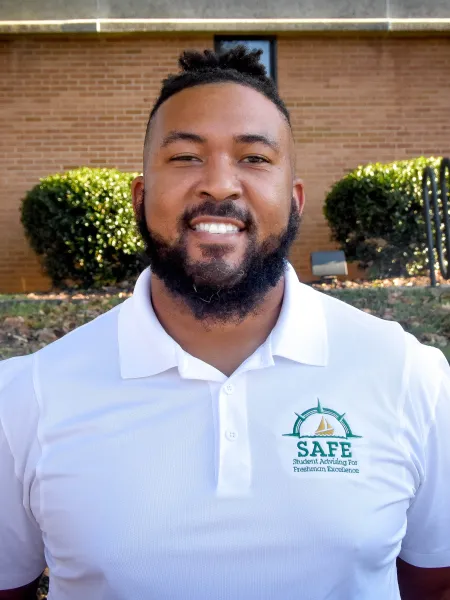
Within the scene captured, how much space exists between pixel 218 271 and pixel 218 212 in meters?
0.16

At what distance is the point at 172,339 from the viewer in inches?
85.7

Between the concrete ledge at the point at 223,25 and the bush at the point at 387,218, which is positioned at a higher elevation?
the concrete ledge at the point at 223,25

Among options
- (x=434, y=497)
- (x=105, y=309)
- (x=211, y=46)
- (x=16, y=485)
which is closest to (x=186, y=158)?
(x=16, y=485)

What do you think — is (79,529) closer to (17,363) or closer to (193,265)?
(17,363)

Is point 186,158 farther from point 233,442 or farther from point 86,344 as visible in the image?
point 233,442

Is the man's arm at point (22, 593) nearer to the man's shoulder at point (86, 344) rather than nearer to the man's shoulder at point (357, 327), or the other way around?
the man's shoulder at point (86, 344)

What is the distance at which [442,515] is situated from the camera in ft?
6.92

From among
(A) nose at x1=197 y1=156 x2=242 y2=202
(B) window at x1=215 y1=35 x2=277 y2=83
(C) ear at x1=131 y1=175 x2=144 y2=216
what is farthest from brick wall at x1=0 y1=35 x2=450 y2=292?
(A) nose at x1=197 y1=156 x2=242 y2=202

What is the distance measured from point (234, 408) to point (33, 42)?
33.9 ft

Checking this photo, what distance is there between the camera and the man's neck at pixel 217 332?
2.17m

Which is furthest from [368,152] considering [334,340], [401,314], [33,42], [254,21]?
[334,340]

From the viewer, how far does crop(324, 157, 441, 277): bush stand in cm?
900

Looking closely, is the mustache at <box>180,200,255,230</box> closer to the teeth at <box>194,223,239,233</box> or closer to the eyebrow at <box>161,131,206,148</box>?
the teeth at <box>194,223,239,233</box>

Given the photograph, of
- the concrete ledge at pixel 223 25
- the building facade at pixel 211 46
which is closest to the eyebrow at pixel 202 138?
the building facade at pixel 211 46
